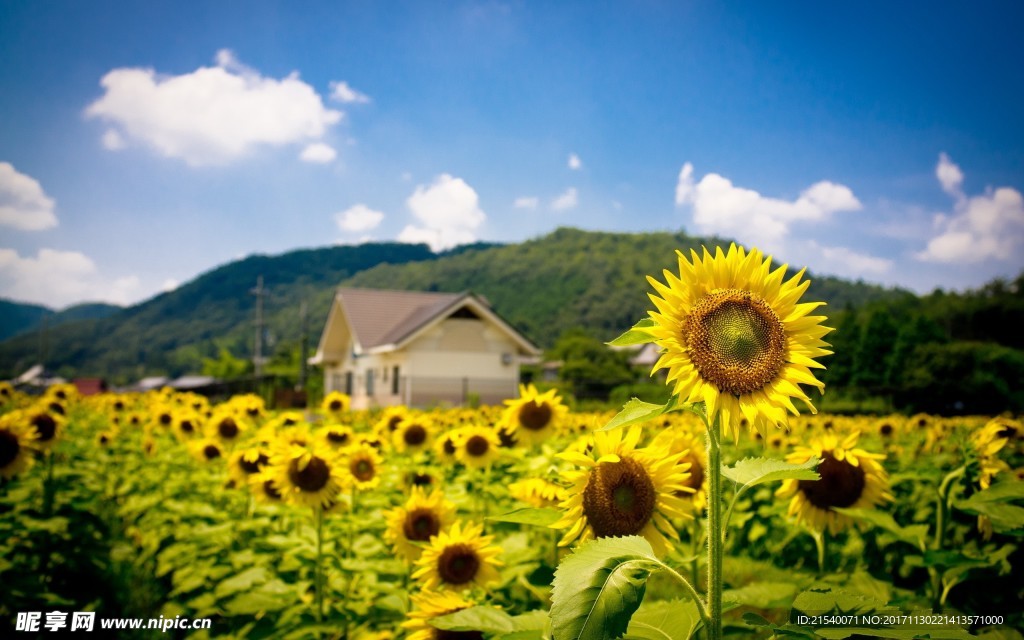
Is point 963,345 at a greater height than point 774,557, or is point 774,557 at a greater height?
point 963,345

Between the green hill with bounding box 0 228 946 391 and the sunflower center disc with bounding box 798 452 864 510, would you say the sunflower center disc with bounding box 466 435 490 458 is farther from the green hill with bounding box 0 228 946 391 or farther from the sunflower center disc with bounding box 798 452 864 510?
the green hill with bounding box 0 228 946 391

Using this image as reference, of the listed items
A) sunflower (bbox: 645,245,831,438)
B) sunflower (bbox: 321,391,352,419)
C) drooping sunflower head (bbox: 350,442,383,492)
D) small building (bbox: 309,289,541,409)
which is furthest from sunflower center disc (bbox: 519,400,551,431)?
small building (bbox: 309,289,541,409)

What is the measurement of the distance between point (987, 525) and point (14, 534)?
5.12m

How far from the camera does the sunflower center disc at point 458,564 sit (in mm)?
2125

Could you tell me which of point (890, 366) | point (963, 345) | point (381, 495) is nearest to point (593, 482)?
point (381, 495)

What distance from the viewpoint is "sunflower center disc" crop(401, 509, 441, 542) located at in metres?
2.53

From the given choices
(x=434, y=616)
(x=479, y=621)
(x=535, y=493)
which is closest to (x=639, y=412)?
(x=479, y=621)

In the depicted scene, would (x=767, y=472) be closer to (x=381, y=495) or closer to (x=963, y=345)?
(x=381, y=495)

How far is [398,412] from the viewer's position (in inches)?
199

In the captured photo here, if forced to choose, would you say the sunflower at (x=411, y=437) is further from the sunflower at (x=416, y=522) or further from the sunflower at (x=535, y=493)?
the sunflower at (x=535, y=493)

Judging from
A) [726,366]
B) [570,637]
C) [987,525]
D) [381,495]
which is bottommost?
[381,495]

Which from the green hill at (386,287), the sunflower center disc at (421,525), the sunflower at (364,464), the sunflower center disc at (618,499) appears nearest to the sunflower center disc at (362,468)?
the sunflower at (364,464)

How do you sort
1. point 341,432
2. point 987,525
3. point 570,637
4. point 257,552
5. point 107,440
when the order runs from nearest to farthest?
point 570,637 < point 987,525 < point 257,552 < point 341,432 < point 107,440

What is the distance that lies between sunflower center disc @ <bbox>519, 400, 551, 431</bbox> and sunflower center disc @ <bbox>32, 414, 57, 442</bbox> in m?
3.26
